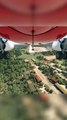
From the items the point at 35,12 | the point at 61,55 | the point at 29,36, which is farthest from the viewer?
the point at 61,55

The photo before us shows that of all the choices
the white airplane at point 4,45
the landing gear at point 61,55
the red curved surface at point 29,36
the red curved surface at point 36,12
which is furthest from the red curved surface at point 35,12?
the landing gear at point 61,55

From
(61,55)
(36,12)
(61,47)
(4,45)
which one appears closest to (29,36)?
(4,45)

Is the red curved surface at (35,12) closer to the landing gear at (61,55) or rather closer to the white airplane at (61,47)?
the white airplane at (61,47)

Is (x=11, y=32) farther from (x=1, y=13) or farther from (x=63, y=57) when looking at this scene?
(x=1, y=13)

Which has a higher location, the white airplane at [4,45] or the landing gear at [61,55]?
the white airplane at [4,45]

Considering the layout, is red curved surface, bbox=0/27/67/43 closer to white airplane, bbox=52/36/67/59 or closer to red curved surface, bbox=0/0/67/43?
white airplane, bbox=52/36/67/59

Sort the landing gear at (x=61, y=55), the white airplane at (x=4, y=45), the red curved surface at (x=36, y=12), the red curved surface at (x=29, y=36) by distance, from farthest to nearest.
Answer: the landing gear at (x=61, y=55) < the white airplane at (x=4, y=45) < the red curved surface at (x=29, y=36) < the red curved surface at (x=36, y=12)

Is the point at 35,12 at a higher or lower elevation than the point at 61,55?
higher

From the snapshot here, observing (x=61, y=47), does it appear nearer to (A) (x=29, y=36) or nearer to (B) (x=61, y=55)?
(B) (x=61, y=55)

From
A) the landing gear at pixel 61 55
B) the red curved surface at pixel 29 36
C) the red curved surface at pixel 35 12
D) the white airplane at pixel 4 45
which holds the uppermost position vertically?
the red curved surface at pixel 35 12

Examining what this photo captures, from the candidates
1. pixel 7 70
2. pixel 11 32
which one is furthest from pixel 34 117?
pixel 7 70
